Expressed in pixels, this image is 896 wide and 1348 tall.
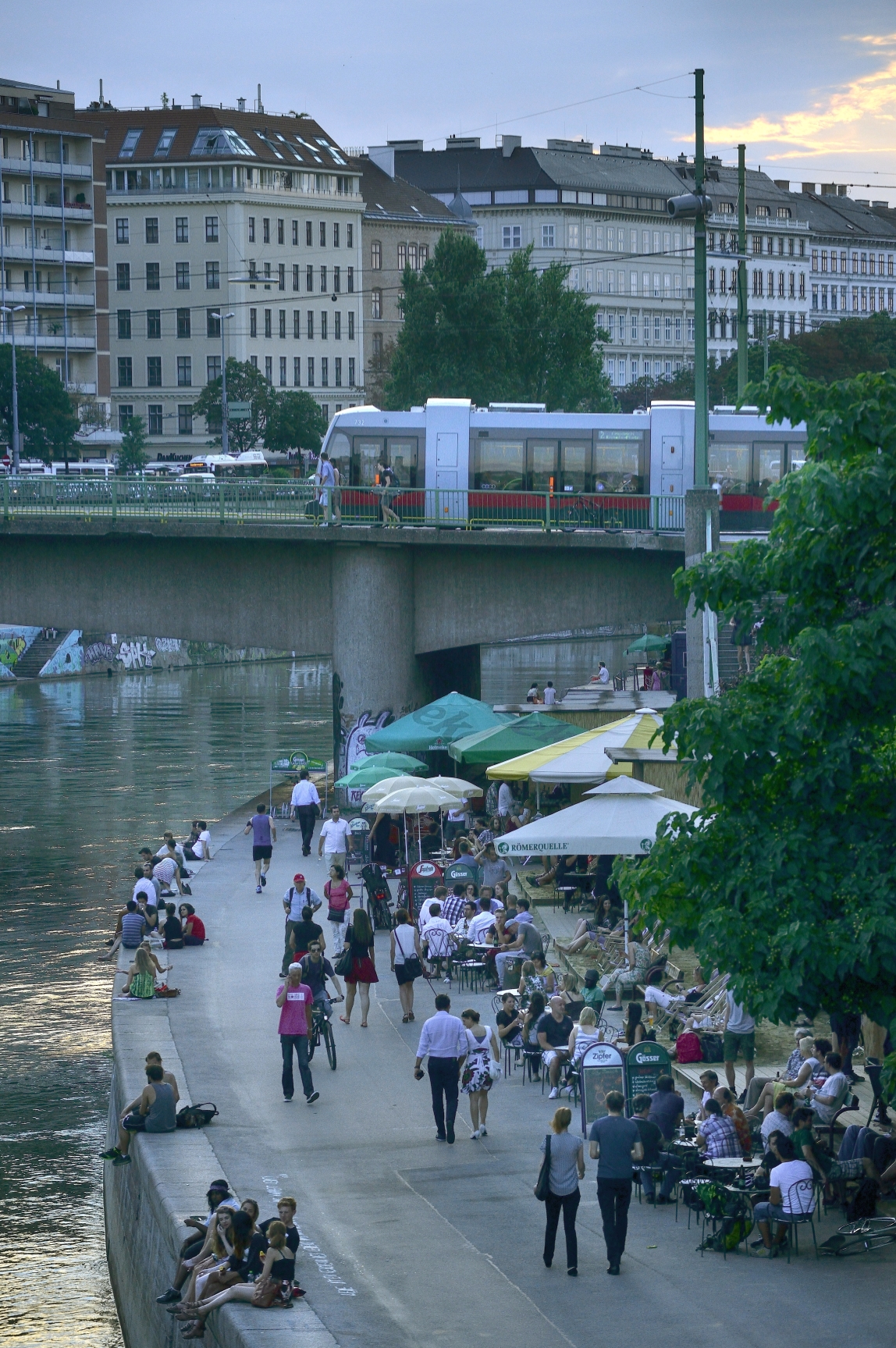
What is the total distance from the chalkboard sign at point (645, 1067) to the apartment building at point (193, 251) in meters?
105

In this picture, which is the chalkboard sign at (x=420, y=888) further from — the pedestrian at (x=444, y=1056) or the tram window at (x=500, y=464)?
the tram window at (x=500, y=464)

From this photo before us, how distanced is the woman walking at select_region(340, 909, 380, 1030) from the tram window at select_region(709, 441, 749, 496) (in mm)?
20635

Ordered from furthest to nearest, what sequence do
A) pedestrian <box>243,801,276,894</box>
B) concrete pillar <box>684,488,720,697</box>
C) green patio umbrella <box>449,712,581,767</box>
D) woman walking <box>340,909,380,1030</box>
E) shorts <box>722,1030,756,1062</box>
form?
pedestrian <box>243,801,276,894</box> → concrete pillar <box>684,488,720,697</box> → green patio umbrella <box>449,712,581,767</box> → woman walking <box>340,909,380,1030</box> → shorts <box>722,1030,756,1062</box>

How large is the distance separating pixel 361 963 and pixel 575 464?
2149 centimetres

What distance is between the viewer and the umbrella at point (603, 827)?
20.7 metres

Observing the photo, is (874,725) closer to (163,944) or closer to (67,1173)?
(67,1173)

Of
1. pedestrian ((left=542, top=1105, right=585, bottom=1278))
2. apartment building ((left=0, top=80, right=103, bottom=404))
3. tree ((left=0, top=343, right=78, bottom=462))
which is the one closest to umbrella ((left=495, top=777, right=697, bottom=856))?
pedestrian ((left=542, top=1105, right=585, bottom=1278))

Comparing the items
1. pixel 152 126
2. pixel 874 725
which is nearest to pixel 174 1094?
pixel 874 725

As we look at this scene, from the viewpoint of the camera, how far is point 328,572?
129 feet

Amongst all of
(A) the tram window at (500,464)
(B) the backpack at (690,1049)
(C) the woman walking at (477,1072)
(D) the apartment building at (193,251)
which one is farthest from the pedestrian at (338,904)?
(D) the apartment building at (193,251)

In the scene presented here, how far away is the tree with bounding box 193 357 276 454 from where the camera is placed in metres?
99.8

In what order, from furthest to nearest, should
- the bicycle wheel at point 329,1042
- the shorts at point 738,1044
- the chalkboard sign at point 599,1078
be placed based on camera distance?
1. the bicycle wheel at point 329,1042
2. the shorts at point 738,1044
3. the chalkboard sign at point 599,1078

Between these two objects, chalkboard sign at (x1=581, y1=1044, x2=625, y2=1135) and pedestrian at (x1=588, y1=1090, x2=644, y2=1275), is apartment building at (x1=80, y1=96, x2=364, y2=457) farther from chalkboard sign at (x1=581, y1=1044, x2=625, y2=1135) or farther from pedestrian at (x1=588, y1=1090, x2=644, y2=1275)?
pedestrian at (x1=588, y1=1090, x2=644, y2=1275)

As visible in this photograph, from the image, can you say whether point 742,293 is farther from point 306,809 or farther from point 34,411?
point 34,411
